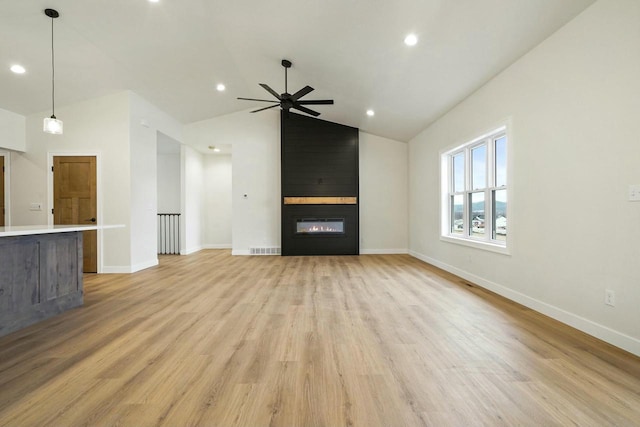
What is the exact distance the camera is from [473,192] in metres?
4.41

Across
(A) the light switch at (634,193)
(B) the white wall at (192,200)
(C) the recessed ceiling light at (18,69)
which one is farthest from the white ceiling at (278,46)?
(B) the white wall at (192,200)

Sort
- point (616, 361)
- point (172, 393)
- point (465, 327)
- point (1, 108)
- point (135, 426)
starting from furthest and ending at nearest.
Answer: point (1, 108)
point (465, 327)
point (616, 361)
point (172, 393)
point (135, 426)

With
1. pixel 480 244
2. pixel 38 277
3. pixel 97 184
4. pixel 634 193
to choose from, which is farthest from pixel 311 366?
pixel 97 184

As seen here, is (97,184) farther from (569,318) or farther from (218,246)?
(569,318)

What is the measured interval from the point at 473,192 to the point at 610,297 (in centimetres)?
246

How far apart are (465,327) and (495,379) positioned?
2.68ft

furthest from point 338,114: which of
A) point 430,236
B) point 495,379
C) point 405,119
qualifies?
Result: point 495,379

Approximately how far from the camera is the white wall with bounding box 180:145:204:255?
707 cm

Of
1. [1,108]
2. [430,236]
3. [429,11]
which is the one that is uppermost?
[429,11]

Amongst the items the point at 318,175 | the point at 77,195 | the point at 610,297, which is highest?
the point at 318,175

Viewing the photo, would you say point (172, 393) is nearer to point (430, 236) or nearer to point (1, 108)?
point (430, 236)

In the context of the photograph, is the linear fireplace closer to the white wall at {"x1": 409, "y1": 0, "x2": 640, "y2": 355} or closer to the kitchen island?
the white wall at {"x1": 409, "y1": 0, "x2": 640, "y2": 355}

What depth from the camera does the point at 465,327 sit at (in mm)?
2502

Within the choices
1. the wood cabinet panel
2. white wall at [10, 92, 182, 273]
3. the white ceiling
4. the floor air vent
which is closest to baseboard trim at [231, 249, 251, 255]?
the floor air vent
